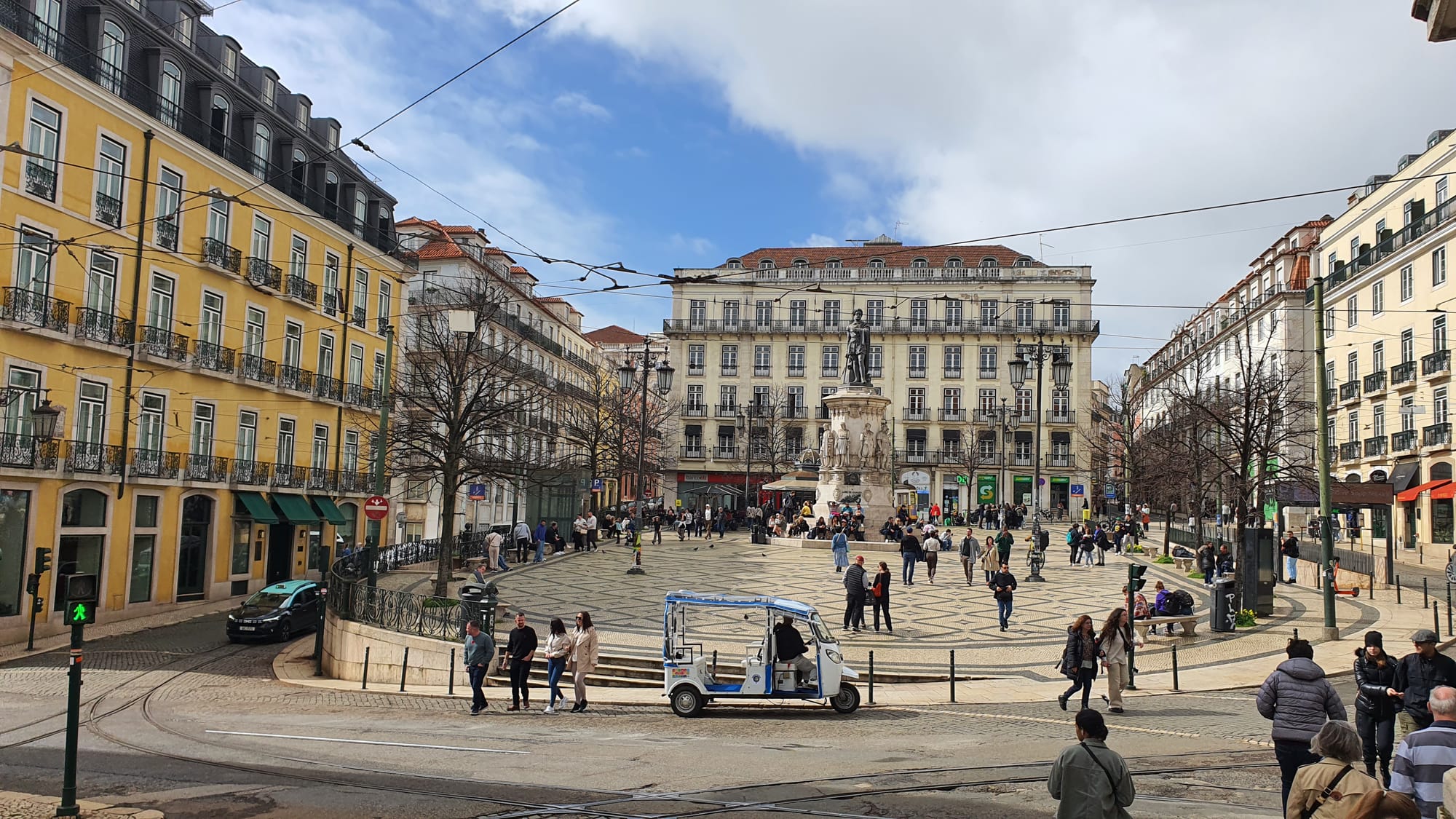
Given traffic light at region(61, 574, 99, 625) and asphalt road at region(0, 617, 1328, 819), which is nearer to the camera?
asphalt road at region(0, 617, 1328, 819)

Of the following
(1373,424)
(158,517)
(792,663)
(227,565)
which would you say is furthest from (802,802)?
(1373,424)

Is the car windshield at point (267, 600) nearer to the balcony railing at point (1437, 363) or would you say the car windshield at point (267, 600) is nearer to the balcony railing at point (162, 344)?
the balcony railing at point (162, 344)

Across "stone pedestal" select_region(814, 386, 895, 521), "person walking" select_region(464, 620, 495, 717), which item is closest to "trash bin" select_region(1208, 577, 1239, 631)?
"person walking" select_region(464, 620, 495, 717)

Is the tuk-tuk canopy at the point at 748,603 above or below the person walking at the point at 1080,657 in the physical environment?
above

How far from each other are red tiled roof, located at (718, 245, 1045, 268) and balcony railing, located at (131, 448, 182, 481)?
2012 inches

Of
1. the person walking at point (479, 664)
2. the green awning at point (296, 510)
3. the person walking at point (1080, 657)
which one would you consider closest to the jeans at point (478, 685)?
the person walking at point (479, 664)

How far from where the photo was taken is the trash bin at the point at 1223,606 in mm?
19672

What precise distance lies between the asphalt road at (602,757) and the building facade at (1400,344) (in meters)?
30.9

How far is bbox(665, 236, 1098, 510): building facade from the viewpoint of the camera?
7069cm

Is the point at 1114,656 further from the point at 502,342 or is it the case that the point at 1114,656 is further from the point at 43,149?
Result: the point at 502,342

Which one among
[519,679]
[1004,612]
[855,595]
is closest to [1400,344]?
[1004,612]

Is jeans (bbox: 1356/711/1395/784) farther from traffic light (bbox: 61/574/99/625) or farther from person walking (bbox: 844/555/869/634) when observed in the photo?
traffic light (bbox: 61/574/99/625)

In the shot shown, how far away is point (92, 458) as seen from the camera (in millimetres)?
25422

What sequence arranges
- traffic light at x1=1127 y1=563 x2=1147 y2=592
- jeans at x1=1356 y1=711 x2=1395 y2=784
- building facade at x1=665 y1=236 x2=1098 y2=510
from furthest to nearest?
1. building facade at x1=665 y1=236 x2=1098 y2=510
2. traffic light at x1=1127 y1=563 x2=1147 y2=592
3. jeans at x1=1356 y1=711 x2=1395 y2=784
